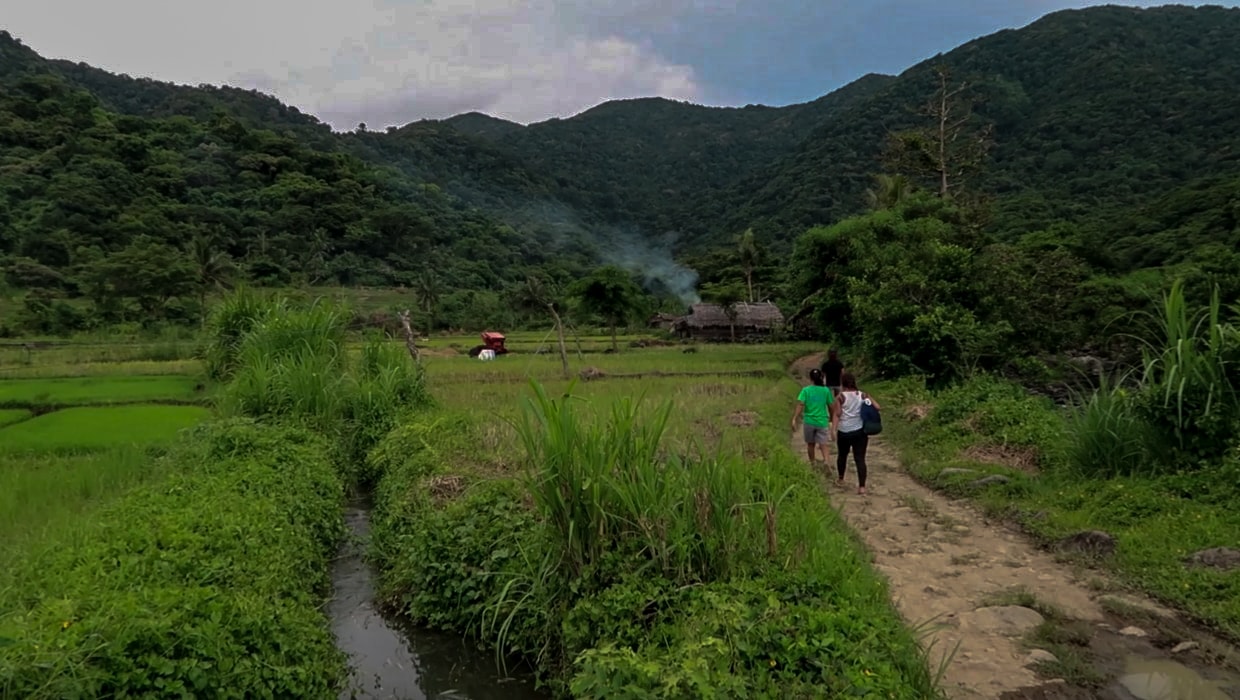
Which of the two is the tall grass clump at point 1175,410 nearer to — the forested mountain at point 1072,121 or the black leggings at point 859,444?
the black leggings at point 859,444

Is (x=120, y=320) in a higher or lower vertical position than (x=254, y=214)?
lower

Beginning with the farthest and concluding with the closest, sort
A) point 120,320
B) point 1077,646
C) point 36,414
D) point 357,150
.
Result: point 357,150 < point 120,320 < point 36,414 < point 1077,646

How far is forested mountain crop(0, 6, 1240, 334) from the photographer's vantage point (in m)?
42.2

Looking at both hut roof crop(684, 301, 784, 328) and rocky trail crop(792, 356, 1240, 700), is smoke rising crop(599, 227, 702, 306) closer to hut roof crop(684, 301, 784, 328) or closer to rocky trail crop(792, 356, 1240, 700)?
hut roof crop(684, 301, 784, 328)

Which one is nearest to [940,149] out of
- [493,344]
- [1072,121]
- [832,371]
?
[832,371]

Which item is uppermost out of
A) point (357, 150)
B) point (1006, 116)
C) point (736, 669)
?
point (357, 150)

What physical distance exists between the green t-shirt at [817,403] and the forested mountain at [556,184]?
13.1m

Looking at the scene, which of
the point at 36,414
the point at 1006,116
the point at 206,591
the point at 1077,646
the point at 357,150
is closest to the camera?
the point at 206,591

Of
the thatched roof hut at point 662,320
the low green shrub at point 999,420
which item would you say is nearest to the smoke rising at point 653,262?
the thatched roof hut at point 662,320

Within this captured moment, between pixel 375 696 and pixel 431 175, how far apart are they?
10501 centimetres

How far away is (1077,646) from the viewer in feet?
15.4

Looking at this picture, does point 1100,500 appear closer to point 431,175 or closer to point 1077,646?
point 1077,646

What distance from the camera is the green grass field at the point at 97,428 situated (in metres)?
9.97

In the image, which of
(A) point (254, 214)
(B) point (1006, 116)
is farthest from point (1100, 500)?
(A) point (254, 214)
